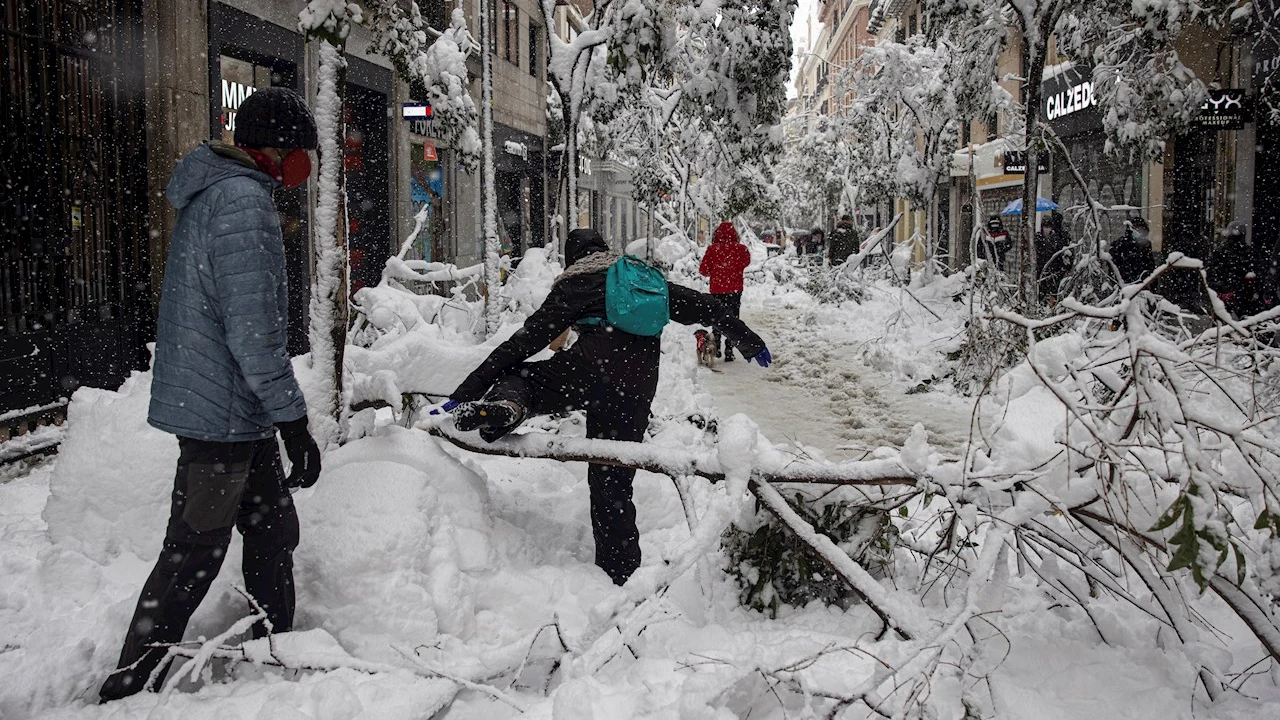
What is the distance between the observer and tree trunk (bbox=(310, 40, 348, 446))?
155 inches

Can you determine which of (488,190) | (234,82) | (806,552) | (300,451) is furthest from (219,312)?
(234,82)

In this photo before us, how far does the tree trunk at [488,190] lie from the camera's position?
8.30 metres

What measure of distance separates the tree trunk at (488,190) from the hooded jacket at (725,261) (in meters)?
3.26

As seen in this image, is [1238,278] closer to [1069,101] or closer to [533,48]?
[1069,101]

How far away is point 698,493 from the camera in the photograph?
5098mm

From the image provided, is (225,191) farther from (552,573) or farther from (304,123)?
(552,573)

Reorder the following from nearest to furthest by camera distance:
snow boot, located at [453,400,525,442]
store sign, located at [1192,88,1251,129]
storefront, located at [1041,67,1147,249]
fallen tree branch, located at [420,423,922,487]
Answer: fallen tree branch, located at [420,423,922,487], snow boot, located at [453,400,525,442], store sign, located at [1192,88,1251,129], storefront, located at [1041,67,1147,249]

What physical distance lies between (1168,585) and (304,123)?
10.2 feet

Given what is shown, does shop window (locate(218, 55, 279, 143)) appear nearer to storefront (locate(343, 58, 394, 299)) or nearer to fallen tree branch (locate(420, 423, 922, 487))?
storefront (locate(343, 58, 394, 299))

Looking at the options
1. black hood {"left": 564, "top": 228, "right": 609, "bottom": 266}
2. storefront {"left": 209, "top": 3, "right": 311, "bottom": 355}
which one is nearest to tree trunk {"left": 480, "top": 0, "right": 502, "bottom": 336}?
storefront {"left": 209, "top": 3, "right": 311, "bottom": 355}

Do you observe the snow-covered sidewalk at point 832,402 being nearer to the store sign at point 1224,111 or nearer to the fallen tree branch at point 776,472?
the fallen tree branch at point 776,472

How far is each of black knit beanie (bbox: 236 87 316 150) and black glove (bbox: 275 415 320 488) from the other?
884 mm

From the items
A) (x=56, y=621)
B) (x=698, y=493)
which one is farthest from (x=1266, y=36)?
(x=56, y=621)

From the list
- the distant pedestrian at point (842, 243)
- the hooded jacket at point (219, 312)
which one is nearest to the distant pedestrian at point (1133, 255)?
the distant pedestrian at point (842, 243)
